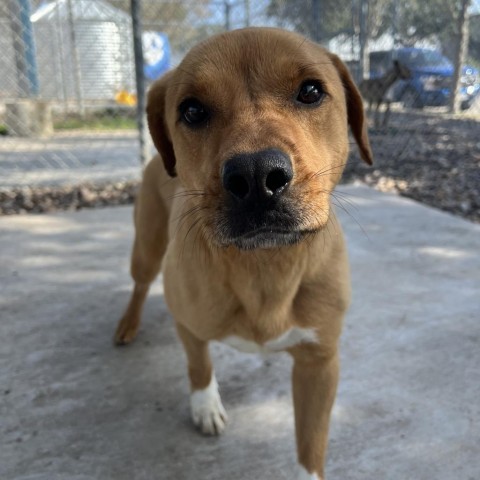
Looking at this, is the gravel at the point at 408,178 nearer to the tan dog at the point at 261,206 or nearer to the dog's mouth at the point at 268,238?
the tan dog at the point at 261,206

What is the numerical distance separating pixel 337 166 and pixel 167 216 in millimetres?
1252

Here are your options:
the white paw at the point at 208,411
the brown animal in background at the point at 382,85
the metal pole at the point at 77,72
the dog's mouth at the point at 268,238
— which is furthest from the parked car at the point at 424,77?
the dog's mouth at the point at 268,238

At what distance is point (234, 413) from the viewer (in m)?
2.41

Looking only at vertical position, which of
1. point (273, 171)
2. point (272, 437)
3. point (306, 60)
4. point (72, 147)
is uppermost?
point (306, 60)

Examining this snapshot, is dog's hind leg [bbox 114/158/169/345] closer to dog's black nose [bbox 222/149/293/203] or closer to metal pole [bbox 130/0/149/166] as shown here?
dog's black nose [bbox 222/149/293/203]

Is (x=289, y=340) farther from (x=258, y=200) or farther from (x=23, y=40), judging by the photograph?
(x=23, y=40)

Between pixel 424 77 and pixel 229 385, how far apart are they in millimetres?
7697

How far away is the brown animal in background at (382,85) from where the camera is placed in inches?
315

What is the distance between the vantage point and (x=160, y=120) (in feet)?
7.69

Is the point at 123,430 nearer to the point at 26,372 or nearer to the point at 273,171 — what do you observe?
the point at 26,372

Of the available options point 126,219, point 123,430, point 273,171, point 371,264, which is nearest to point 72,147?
point 126,219

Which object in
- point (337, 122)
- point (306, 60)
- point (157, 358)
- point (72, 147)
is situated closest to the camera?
point (306, 60)

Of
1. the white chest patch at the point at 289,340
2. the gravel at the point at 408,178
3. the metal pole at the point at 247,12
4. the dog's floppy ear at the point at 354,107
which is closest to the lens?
the white chest patch at the point at 289,340

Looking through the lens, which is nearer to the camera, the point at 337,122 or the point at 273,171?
the point at 273,171
